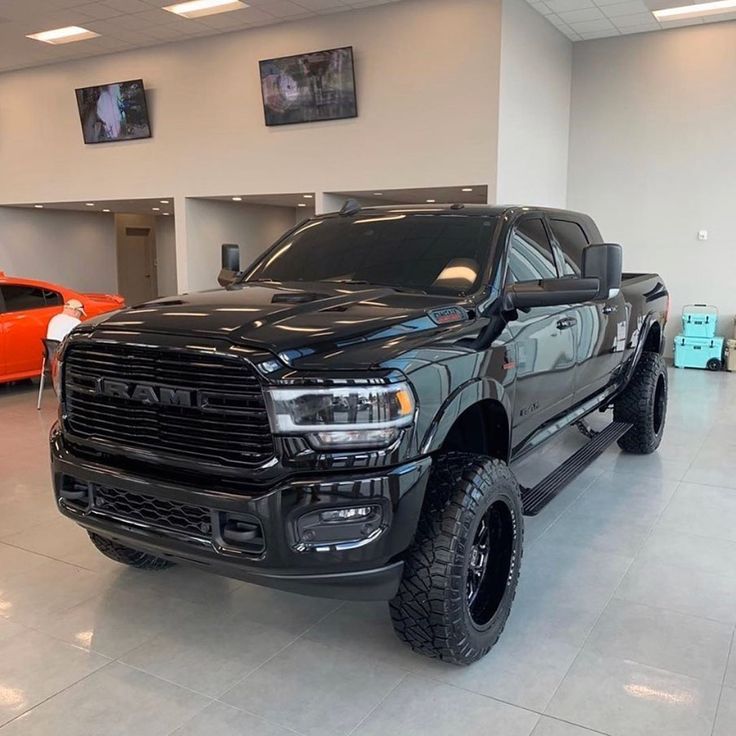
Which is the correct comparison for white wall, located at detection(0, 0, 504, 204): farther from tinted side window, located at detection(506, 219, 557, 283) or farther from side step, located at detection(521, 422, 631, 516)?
tinted side window, located at detection(506, 219, 557, 283)

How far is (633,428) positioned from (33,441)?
454cm

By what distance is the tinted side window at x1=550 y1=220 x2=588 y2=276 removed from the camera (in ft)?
12.8

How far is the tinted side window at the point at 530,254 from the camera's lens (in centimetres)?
→ 321

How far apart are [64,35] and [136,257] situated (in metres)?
7.41

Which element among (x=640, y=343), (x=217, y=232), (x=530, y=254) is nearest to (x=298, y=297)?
(x=530, y=254)

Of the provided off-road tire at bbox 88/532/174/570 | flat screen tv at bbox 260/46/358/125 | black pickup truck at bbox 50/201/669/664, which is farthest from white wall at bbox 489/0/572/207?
off-road tire at bbox 88/532/174/570

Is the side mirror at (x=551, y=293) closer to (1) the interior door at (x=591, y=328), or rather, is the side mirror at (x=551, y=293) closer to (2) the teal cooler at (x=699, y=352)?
(1) the interior door at (x=591, y=328)

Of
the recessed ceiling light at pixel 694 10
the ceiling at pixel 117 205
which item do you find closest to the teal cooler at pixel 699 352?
the recessed ceiling light at pixel 694 10

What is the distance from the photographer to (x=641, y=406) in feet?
16.4

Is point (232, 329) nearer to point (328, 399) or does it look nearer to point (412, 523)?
point (328, 399)

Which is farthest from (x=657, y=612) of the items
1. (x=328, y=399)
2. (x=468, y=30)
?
(x=468, y=30)

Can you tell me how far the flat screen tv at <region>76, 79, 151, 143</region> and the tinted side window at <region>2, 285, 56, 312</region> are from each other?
12.0 ft

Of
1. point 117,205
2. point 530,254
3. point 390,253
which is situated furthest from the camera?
point 117,205

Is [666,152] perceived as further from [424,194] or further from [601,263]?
[601,263]
